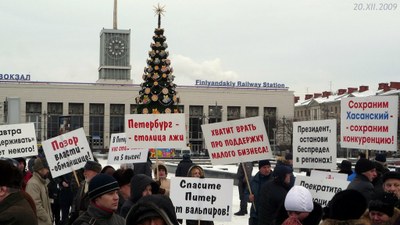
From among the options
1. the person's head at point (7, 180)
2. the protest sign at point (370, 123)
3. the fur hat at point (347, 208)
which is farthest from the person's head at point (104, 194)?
the protest sign at point (370, 123)

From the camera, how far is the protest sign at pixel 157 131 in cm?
890

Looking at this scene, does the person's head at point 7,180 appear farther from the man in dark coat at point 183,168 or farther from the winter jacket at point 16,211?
the man in dark coat at point 183,168

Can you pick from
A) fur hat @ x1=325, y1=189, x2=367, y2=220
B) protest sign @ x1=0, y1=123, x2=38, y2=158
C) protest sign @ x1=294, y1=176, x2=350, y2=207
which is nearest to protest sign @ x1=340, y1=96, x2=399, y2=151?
protest sign @ x1=294, y1=176, x2=350, y2=207

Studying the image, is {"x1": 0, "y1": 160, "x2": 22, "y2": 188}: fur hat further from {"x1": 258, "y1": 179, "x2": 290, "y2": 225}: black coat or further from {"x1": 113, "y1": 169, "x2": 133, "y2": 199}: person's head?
{"x1": 258, "y1": 179, "x2": 290, "y2": 225}: black coat

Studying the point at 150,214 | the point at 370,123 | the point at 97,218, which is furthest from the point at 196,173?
the point at 150,214

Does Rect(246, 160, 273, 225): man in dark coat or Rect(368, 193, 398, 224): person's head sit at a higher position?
Rect(368, 193, 398, 224): person's head

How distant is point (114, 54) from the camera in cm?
9231

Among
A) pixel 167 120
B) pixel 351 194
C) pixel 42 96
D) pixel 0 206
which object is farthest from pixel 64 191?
pixel 42 96

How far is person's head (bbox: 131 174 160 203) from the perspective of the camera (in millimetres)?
5406

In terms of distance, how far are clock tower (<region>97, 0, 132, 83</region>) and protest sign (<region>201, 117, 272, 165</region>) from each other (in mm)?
83566

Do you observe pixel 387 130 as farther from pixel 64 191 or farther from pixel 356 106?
pixel 64 191

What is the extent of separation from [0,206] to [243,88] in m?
91.8

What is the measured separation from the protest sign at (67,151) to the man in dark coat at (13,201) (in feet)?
14.7

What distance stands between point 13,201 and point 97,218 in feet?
1.83
